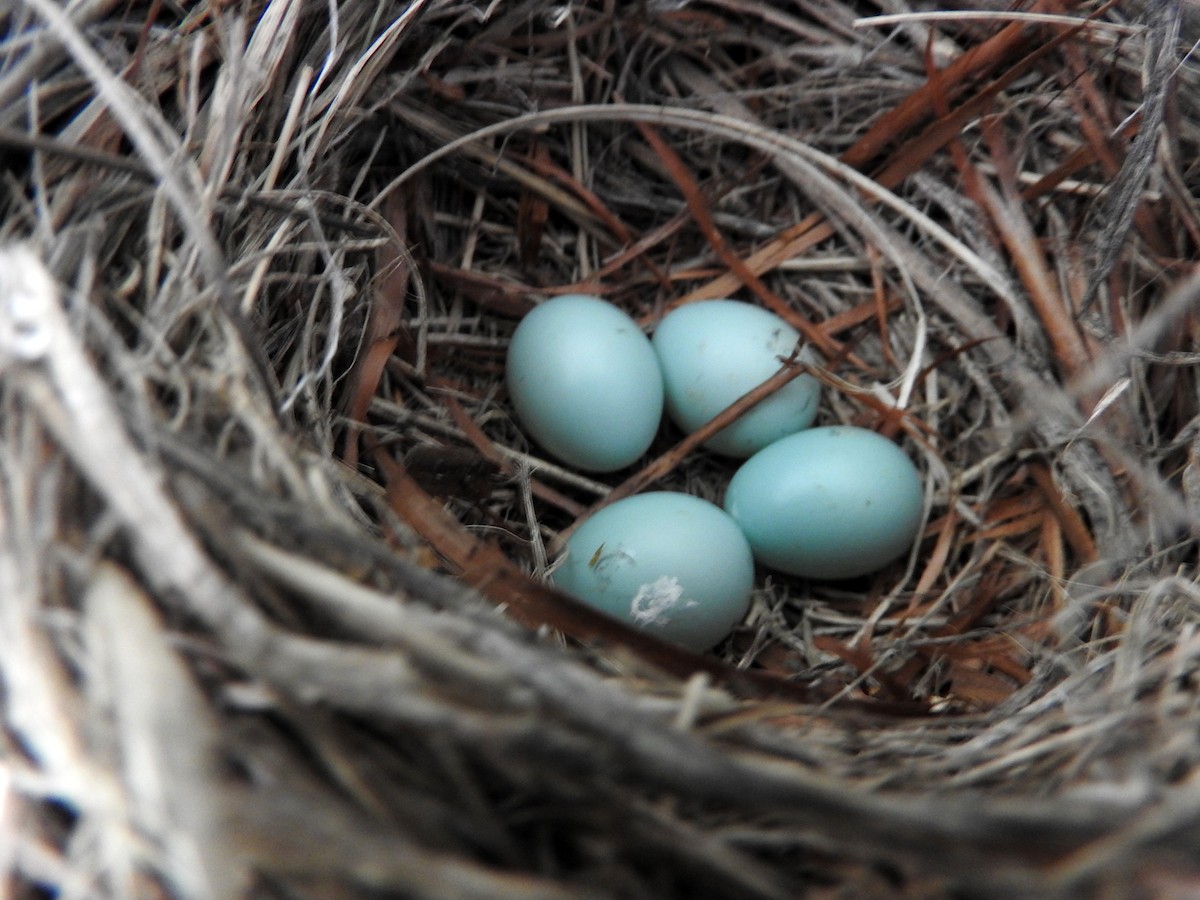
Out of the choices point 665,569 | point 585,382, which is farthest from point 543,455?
point 665,569

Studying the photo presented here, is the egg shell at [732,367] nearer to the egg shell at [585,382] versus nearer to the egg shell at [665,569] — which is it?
the egg shell at [585,382]

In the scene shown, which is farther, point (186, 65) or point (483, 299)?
point (483, 299)

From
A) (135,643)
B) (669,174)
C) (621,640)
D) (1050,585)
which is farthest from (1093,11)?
(135,643)

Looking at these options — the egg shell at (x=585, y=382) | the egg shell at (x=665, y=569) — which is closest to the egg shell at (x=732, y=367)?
the egg shell at (x=585, y=382)

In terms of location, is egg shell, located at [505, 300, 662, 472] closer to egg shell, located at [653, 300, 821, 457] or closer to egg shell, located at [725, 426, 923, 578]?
egg shell, located at [653, 300, 821, 457]

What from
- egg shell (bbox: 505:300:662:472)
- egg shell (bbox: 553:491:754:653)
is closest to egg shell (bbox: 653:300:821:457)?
egg shell (bbox: 505:300:662:472)

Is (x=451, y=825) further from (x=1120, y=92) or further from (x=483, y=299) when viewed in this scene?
(x=1120, y=92)
